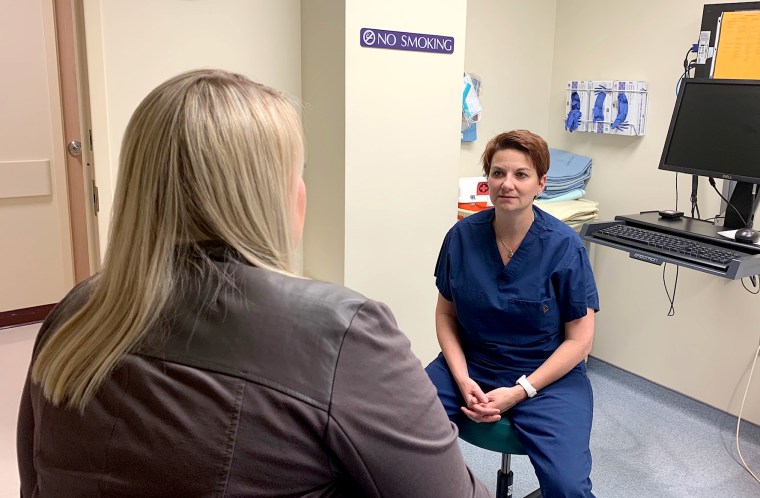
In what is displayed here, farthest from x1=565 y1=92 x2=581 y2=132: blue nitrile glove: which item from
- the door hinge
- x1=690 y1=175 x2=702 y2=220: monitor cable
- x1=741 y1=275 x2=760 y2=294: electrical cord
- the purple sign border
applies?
the door hinge

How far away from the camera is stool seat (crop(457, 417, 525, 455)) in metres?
1.77

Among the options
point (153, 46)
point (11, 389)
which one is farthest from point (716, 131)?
point (11, 389)

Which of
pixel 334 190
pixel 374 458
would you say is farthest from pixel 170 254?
pixel 334 190

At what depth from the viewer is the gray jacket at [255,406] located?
0.72m

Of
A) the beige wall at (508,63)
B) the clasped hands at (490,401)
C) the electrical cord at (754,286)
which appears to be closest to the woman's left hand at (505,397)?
the clasped hands at (490,401)

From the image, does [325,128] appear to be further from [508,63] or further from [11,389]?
[11,389]

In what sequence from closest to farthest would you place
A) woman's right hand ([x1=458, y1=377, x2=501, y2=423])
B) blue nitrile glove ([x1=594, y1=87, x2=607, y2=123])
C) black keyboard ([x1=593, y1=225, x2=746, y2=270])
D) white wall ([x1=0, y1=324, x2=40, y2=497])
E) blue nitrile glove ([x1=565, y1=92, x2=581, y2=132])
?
woman's right hand ([x1=458, y1=377, x2=501, y2=423]) → black keyboard ([x1=593, y1=225, x2=746, y2=270]) → white wall ([x1=0, y1=324, x2=40, y2=497]) → blue nitrile glove ([x1=594, y1=87, x2=607, y2=123]) → blue nitrile glove ([x1=565, y1=92, x2=581, y2=132])

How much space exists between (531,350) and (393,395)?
1.17 meters

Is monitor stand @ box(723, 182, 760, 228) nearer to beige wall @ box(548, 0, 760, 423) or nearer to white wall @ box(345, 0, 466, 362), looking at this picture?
beige wall @ box(548, 0, 760, 423)

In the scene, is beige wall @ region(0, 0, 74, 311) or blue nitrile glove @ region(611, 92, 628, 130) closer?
blue nitrile glove @ region(611, 92, 628, 130)

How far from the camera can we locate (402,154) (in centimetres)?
244

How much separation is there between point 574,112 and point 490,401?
1.84 meters

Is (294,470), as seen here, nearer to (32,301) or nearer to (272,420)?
(272,420)

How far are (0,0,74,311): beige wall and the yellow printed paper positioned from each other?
3075 mm
